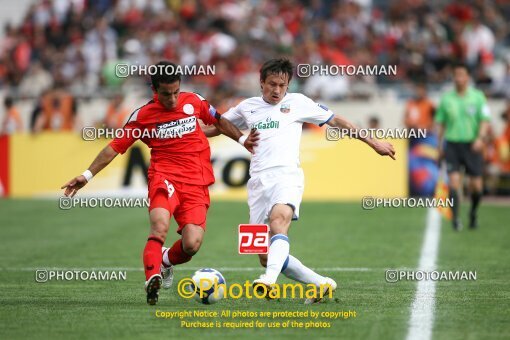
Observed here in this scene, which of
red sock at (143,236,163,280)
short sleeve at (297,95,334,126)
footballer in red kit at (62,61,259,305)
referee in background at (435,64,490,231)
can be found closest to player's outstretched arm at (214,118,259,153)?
footballer in red kit at (62,61,259,305)

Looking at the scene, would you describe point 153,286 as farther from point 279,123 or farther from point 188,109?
point 279,123

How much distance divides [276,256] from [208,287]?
2.00ft

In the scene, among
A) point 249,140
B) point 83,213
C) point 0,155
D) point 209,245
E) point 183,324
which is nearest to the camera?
point 183,324

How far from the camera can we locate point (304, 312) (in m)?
7.92

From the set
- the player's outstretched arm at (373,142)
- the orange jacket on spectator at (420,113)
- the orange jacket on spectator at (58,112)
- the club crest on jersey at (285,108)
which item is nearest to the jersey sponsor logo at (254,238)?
the club crest on jersey at (285,108)

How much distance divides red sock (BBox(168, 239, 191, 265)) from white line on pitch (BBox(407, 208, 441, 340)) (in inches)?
79.4

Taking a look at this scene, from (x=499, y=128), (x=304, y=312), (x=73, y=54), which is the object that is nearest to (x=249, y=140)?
(x=304, y=312)

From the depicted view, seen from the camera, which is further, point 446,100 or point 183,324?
point 446,100

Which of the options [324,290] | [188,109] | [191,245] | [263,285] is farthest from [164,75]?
[324,290]

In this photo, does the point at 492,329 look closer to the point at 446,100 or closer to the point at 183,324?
the point at 183,324

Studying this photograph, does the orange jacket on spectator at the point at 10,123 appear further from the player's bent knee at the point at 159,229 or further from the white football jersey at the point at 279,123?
the player's bent knee at the point at 159,229

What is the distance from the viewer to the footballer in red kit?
28.3 ft

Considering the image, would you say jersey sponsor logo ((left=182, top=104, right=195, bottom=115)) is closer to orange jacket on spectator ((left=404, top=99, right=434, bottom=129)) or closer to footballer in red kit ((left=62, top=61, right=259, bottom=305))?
footballer in red kit ((left=62, top=61, right=259, bottom=305))

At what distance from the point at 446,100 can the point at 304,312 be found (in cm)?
801
